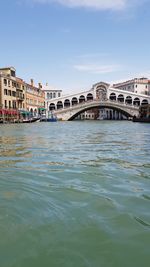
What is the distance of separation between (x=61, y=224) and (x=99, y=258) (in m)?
0.55

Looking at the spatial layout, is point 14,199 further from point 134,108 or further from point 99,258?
point 134,108

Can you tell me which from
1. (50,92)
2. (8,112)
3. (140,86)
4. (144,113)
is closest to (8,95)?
(8,112)

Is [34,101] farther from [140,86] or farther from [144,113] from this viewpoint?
[140,86]

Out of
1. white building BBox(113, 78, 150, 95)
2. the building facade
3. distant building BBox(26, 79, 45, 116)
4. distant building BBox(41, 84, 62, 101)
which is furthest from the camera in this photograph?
white building BBox(113, 78, 150, 95)

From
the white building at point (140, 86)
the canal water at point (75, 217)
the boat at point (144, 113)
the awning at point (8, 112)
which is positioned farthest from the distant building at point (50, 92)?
the canal water at point (75, 217)

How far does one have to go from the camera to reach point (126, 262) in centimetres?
168

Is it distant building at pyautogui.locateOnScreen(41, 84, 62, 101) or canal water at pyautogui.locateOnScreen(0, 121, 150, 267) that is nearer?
canal water at pyautogui.locateOnScreen(0, 121, 150, 267)

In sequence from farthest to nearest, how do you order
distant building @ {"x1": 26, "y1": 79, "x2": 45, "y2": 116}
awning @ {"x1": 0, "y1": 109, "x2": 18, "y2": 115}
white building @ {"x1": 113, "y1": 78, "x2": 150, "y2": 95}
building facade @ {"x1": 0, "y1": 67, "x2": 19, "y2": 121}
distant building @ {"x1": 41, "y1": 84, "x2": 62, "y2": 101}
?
1. white building @ {"x1": 113, "y1": 78, "x2": 150, "y2": 95}
2. distant building @ {"x1": 41, "y1": 84, "x2": 62, "y2": 101}
3. distant building @ {"x1": 26, "y1": 79, "x2": 45, "y2": 116}
4. building facade @ {"x1": 0, "y1": 67, "x2": 19, "y2": 121}
5. awning @ {"x1": 0, "y1": 109, "x2": 18, "y2": 115}

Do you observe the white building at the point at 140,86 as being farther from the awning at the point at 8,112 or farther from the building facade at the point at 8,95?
the awning at the point at 8,112

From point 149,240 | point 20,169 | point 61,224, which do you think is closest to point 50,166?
point 20,169

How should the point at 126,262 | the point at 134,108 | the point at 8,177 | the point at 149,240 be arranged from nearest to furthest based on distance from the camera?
the point at 126,262, the point at 149,240, the point at 8,177, the point at 134,108

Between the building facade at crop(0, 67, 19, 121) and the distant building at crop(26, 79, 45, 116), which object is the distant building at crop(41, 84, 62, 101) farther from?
the building facade at crop(0, 67, 19, 121)

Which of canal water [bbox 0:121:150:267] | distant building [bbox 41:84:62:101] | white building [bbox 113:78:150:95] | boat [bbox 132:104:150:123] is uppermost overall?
white building [bbox 113:78:150:95]

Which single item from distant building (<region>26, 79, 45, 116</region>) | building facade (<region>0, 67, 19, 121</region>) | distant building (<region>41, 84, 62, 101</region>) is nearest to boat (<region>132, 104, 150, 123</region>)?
building facade (<region>0, 67, 19, 121</region>)
